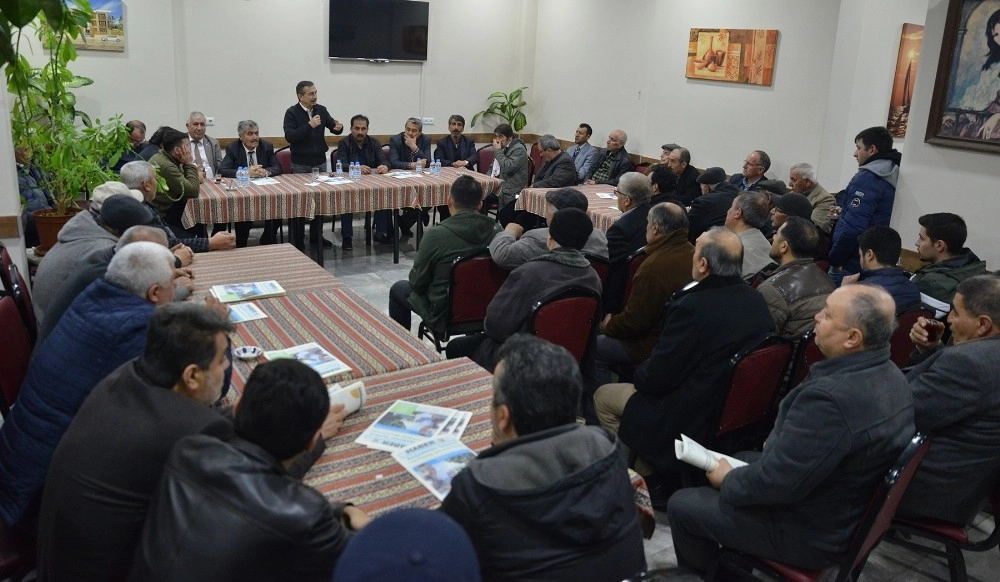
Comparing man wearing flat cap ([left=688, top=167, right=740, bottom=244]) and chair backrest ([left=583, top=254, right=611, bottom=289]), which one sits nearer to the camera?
chair backrest ([left=583, top=254, right=611, bottom=289])

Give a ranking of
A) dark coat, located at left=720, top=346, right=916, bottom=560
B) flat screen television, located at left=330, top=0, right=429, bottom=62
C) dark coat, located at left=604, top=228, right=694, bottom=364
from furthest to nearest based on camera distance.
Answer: flat screen television, located at left=330, top=0, right=429, bottom=62
dark coat, located at left=604, top=228, right=694, bottom=364
dark coat, located at left=720, top=346, right=916, bottom=560

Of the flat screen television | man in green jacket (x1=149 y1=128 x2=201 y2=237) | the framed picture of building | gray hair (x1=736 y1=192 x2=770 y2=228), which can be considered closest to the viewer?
gray hair (x1=736 y1=192 x2=770 y2=228)

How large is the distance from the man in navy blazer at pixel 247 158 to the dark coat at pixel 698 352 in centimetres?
458

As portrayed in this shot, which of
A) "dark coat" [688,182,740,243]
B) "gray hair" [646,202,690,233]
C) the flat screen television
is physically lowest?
"dark coat" [688,182,740,243]

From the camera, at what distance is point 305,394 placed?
1.62 metres

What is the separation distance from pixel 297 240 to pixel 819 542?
529cm

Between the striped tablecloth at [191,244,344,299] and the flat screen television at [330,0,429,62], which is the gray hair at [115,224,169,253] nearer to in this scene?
the striped tablecloth at [191,244,344,299]

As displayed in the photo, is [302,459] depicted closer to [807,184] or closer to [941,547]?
[941,547]

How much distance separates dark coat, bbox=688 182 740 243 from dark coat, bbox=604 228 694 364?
1.75m

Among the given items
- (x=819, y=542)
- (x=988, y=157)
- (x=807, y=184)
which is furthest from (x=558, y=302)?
(x=807, y=184)

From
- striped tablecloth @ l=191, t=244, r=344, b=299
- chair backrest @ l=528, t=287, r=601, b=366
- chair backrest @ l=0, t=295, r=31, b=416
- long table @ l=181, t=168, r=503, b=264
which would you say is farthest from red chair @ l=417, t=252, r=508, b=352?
long table @ l=181, t=168, r=503, b=264

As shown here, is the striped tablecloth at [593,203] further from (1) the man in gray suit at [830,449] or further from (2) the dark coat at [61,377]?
(2) the dark coat at [61,377]

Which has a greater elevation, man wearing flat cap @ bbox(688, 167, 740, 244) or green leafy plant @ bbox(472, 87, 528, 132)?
green leafy plant @ bbox(472, 87, 528, 132)

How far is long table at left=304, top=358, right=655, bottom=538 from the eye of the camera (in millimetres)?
1953
